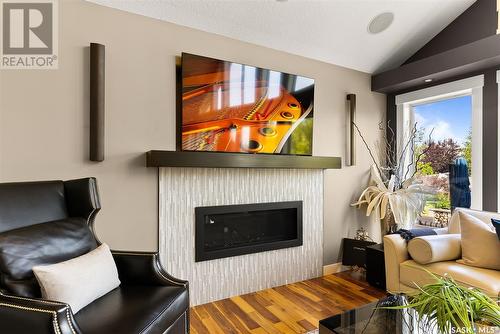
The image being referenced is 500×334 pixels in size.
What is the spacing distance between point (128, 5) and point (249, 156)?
4.96 ft

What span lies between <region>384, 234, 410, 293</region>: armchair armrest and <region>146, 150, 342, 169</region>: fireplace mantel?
0.95m

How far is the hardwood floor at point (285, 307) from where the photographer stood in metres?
2.10

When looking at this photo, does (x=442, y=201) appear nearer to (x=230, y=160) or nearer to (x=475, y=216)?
(x=475, y=216)

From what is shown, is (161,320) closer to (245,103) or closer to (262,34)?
(245,103)

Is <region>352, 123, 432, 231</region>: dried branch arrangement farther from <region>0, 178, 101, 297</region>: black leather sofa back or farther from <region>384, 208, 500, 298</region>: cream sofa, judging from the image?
<region>0, 178, 101, 297</region>: black leather sofa back

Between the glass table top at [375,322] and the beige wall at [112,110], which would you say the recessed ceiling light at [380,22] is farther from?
the glass table top at [375,322]

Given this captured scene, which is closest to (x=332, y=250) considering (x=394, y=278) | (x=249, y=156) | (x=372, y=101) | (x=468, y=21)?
(x=394, y=278)

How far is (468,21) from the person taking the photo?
295cm

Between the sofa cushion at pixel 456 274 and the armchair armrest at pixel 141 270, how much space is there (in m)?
1.61

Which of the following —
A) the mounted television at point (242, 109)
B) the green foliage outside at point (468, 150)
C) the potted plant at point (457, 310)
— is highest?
the mounted television at point (242, 109)

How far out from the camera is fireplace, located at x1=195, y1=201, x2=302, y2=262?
8.25 feet

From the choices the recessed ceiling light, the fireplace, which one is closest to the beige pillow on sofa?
the fireplace

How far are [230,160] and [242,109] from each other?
1.66ft

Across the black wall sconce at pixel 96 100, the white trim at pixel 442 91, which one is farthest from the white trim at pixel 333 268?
the black wall sconce at pixel 96 100
